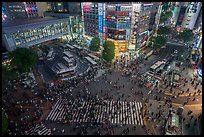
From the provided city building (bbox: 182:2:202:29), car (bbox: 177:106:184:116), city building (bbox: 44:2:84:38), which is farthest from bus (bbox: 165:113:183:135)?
city building (bbox: 182:2:202:29)

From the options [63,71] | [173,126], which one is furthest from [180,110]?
[63,71]

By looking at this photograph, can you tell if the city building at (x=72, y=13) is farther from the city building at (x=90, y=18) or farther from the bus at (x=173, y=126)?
the bus at (x=173, y=126)

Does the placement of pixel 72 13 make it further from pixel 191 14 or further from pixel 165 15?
pixel 191 14

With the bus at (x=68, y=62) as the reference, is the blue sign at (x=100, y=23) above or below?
above

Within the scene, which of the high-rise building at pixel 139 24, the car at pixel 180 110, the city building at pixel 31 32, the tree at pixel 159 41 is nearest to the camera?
the car at pixel 180 110

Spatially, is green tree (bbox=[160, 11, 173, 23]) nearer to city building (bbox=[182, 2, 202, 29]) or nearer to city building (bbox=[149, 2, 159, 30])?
city building (bbox=[182, 2, 202, 29])

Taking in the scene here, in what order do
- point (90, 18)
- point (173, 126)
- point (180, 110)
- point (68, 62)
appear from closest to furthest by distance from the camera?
point (173, 126) < point (180, 110) < point (68, 62) < point (90, 18)

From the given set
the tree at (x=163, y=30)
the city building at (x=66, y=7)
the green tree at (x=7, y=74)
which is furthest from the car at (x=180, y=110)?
the city building at (x=66, y=7)
